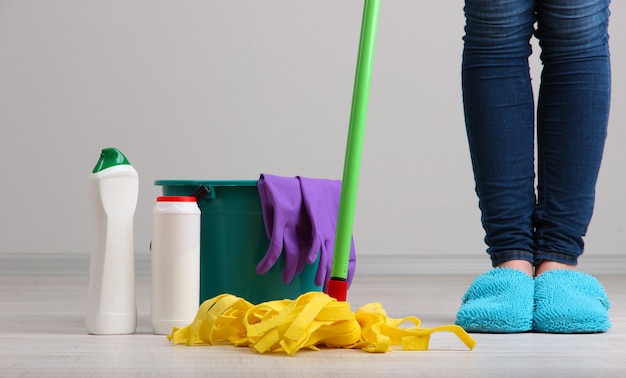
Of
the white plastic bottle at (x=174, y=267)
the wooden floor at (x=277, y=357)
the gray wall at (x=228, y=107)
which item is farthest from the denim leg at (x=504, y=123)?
the gray wall at (x=228, y=107)

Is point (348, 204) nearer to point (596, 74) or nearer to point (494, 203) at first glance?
point (494, 203)

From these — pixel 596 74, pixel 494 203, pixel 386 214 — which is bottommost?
pixel 386 214

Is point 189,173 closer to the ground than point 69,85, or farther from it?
closer to the ground

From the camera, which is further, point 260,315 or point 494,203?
point 494,203

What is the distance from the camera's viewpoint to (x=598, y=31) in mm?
1350

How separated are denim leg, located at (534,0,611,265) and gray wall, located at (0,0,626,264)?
1.53 meters

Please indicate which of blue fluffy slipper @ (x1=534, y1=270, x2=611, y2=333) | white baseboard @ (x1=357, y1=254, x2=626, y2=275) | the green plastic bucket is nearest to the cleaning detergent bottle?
the green plastic bucket

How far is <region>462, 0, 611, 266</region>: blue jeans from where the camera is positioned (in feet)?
4.45

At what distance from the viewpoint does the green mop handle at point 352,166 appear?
1.20 m

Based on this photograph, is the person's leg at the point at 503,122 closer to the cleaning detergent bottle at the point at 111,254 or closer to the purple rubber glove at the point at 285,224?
the purple rubber glove at the point at 285,224

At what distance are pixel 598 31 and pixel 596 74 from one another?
0.21 ft

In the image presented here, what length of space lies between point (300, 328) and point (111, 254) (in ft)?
1.08

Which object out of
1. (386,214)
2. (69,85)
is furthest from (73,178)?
(386,214)

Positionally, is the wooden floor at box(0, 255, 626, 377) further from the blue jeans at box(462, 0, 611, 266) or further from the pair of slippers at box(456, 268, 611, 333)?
the blue jeans at box(462, 0, 611, 266)
